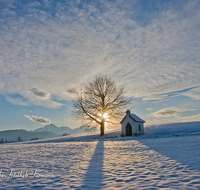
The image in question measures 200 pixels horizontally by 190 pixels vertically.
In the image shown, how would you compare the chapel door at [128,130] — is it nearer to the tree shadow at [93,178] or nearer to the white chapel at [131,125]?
the white chapel at [131,125]

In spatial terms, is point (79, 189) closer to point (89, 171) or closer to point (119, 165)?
point (89, 171)

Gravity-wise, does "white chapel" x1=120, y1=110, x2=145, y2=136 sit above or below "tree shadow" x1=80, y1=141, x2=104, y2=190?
above

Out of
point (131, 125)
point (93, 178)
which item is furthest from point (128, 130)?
point (93, 178)

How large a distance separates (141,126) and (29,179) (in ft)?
85.4

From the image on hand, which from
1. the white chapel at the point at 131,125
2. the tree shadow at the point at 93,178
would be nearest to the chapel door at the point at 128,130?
the white chapel at the point at 131,125

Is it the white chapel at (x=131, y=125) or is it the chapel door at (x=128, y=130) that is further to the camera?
the chapel door at (x=128, y=130)

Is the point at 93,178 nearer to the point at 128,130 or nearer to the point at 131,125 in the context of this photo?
the point at 131,125

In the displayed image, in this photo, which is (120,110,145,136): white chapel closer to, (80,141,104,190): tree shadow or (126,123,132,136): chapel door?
(126,123,132,136): chapel door

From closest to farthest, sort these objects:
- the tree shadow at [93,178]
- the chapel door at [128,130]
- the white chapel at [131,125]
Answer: the tree shadow at [93,178], the white chapel at [131,125], the chapel door at [128,130]

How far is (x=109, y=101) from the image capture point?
30.7 meters

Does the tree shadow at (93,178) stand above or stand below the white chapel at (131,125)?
below

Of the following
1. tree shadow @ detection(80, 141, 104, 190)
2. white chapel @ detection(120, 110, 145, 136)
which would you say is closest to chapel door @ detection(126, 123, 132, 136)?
white chapel @ detection(120, 110, 145, 136)

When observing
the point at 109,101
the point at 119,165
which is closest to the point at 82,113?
the point at 109,101

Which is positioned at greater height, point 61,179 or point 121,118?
point 121,118
